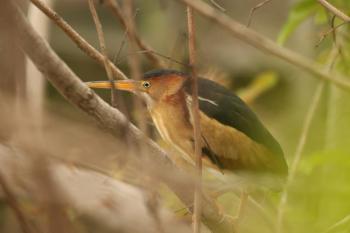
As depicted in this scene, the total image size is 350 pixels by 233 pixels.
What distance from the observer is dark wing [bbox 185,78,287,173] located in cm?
156

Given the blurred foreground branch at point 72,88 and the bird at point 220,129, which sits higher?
the bird at point 220,129

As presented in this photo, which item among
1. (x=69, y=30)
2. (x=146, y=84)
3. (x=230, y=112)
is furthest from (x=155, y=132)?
(x=69, y=30)

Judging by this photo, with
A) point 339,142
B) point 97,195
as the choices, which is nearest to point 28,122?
point 97,195

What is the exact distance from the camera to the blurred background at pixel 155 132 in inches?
20.7

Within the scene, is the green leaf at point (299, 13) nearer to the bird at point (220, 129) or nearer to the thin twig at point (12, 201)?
the bird at point (220, 129)

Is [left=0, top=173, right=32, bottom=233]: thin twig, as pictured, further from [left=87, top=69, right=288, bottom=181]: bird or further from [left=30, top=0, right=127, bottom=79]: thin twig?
[left=87, top=69, right=288, bottom=181]: bird

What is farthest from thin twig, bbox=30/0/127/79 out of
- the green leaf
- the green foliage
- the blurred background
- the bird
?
the green leaf

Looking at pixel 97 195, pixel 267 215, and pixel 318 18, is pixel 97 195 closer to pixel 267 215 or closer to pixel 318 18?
pixel 267 215

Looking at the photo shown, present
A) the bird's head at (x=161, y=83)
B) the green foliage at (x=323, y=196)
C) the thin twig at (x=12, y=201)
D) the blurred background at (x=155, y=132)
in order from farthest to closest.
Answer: the bird's head at (x=161, y=83) → the green foliage at (x=323, y=196) → the thin twig at (x=12, y=201) → the blurred background at (x=155, y=132)

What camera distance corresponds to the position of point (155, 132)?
2182 millimetres

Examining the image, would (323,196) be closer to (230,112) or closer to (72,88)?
(72,88)

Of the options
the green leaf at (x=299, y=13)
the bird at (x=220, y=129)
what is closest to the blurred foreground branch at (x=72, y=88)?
the bird at (x=220, y=129)

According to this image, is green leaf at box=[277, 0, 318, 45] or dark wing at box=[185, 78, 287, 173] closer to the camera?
dark wing at box=[185, 78, 287, 173]

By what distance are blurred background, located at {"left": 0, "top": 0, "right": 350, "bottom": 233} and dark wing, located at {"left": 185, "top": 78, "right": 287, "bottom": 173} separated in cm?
8
